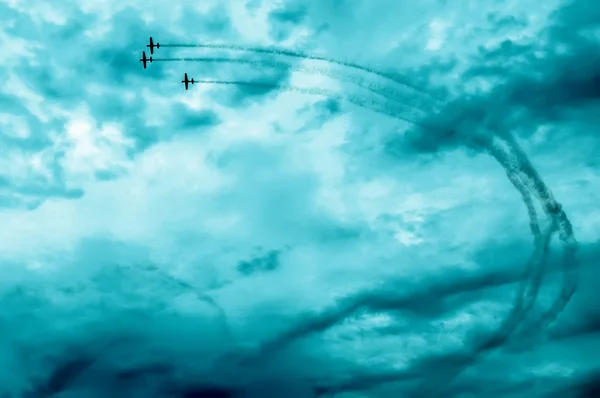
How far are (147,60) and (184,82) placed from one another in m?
7.18

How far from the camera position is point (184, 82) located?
122 meters

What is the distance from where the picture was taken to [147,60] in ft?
397
